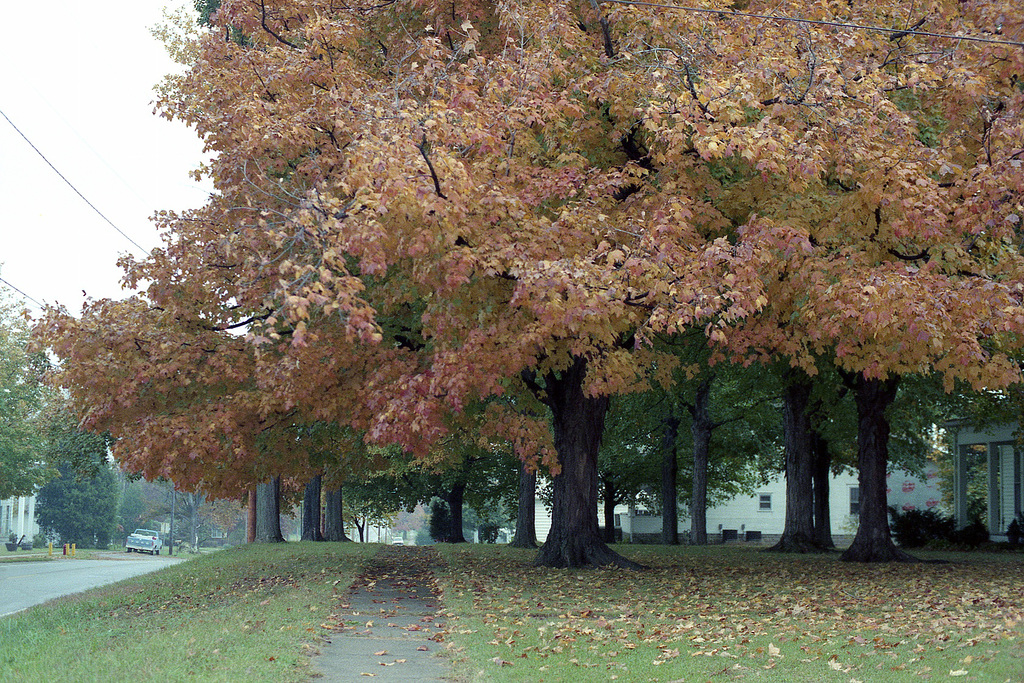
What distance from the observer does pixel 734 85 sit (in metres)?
12.4

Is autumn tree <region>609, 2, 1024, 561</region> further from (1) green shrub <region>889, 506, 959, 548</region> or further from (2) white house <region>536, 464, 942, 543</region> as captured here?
(2) white house <region>536, 464, 942, 543</region>

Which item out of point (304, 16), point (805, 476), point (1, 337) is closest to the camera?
point (304, 16)

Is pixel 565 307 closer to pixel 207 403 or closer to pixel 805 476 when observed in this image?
pixel 207 403

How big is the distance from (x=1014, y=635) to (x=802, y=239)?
527 cm

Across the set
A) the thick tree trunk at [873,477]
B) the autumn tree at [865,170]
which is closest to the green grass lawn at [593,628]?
the autumn tree at [865,170]

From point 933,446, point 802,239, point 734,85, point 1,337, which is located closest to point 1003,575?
point 802,239

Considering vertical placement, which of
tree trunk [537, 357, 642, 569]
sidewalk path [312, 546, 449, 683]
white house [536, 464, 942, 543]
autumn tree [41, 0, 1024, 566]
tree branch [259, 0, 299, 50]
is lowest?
white house [536, 464, 942, 543]

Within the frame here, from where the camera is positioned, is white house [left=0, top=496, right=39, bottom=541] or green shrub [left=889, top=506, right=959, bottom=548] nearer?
green shrub [left=889, top=506, right=959, bottom=548]

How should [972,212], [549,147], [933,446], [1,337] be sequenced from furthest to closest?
[933,446] → [1,337] → [549,147] → [972,212]

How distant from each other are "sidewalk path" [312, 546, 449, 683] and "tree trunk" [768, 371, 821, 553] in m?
15.0

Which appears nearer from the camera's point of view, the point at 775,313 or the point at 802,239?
the point at 802,239

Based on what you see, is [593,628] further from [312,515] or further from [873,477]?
[312,515]

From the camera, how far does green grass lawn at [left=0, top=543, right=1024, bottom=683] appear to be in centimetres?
775

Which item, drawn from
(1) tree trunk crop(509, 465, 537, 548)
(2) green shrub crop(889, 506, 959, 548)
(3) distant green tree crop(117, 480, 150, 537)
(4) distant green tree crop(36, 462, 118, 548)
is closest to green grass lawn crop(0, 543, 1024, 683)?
(1) tree trunk crop(509, 465, 537, 548)
